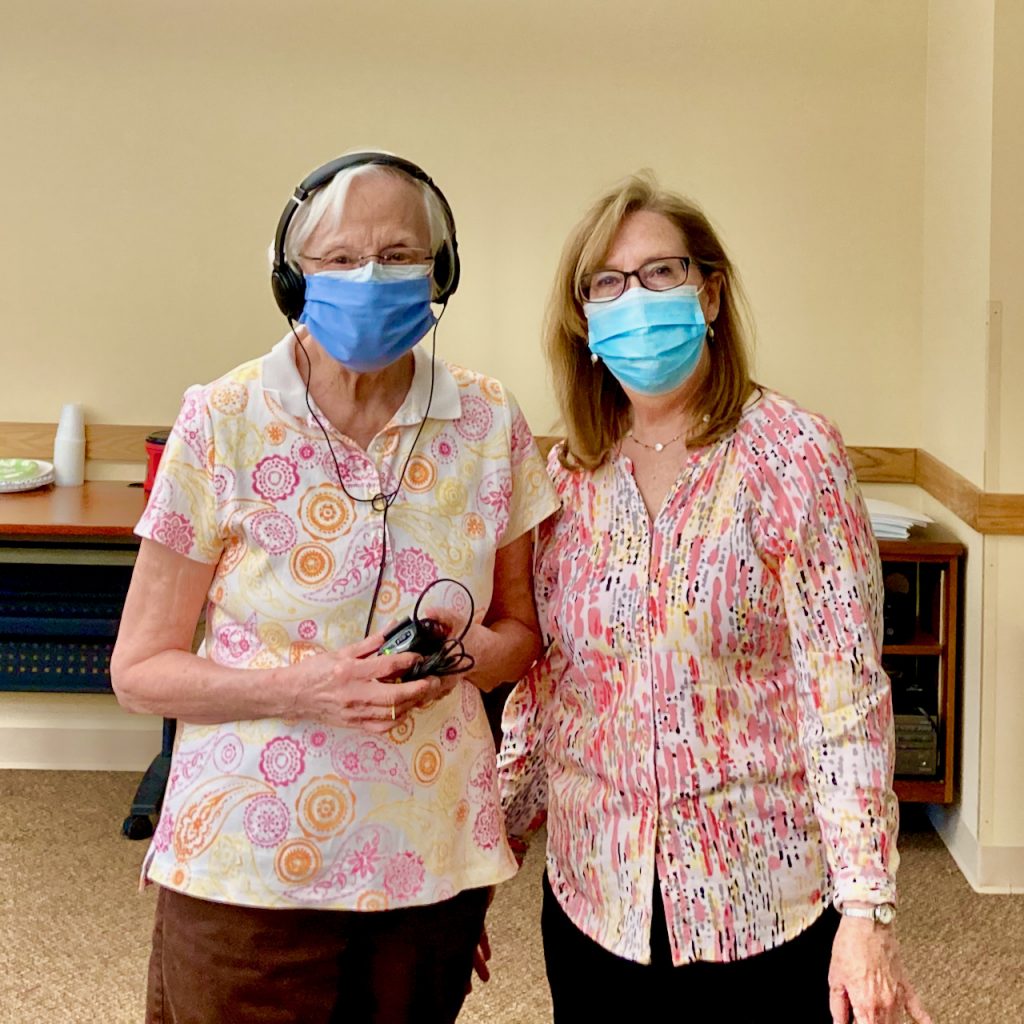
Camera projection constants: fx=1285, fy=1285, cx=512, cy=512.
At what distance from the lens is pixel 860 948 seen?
4.39ft

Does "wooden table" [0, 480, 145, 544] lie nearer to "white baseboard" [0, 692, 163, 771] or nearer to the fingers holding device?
"white baseboard" [0, 692, 163, 771]

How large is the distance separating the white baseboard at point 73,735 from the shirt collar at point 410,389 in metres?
2.70

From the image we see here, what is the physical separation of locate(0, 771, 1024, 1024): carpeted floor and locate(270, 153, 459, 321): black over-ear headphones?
1.68 metres

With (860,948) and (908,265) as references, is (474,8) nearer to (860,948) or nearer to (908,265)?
(908,265)

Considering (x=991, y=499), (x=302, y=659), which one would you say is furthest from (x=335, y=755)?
(x=991, y=499)

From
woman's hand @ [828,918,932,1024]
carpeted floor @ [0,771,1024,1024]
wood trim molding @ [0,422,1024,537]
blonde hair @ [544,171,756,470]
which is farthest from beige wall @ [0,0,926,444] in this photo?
woman's hand @ [828,918,932,1024]

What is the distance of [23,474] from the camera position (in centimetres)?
363

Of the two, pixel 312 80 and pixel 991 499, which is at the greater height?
pixel 312 80

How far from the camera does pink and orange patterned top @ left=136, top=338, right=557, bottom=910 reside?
4.38ft

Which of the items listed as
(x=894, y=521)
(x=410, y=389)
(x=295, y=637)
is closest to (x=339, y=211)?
(x=410, y=389)

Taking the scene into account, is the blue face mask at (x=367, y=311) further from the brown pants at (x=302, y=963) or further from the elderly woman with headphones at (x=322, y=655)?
the brown pants at (x=302, y=963)

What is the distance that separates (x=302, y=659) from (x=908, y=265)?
2.84 meters

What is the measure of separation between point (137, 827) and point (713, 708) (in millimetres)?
2379

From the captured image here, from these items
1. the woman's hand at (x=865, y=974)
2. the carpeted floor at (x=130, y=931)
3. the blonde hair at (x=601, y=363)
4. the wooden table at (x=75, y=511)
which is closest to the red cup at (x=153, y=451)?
the wooden table at (x=75, y=511)
